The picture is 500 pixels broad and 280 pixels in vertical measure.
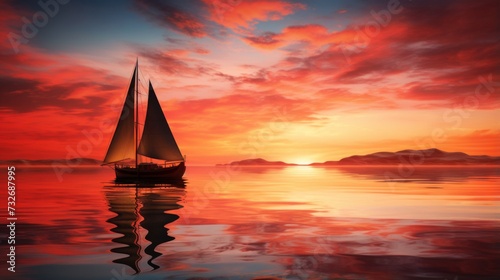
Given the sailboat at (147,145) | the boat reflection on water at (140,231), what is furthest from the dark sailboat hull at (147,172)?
the boat reflection on water at (140,231)

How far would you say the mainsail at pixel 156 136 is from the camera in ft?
227

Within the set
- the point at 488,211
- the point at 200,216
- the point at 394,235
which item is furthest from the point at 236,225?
the point at 488,211

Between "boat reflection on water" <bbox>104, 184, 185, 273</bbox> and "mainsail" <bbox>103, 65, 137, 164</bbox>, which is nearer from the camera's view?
"boat reflection on water" <bbox>104, 184, 185, 273</bbox>

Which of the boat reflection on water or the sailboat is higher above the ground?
the sailboat

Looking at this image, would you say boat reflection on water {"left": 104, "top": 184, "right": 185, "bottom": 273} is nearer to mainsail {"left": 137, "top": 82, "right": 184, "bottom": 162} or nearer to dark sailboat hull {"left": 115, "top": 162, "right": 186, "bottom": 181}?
mainsail {"left": 137, "top": 82, "right": 184, "bottom": 162}

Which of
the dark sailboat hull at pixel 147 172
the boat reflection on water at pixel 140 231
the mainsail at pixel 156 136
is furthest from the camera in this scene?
the dark sailboat hull at pixel 147 172

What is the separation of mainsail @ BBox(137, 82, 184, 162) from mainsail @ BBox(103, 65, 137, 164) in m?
1.95

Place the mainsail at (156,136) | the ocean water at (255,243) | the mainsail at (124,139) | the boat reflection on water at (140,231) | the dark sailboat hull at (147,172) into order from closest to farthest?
the ocean water at (255,243) → the boat reflection on water at (140,231) → the mainsail at (156,136) → the mainsail at (124,139) → the dark sailboat hull at (147,172)

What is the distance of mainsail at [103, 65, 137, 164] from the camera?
69312mm

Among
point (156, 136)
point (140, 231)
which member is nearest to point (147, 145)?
point (156, 136)

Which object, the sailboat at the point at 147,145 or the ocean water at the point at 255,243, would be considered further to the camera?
the sailboat at the point at 147,145

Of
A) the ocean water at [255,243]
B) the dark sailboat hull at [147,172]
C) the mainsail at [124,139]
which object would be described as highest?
the mainsail at [124,139]

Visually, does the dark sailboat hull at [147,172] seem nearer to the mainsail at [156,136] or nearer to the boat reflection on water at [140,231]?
the mainsail at [156,136]

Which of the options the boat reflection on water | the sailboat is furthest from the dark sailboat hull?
the boat reflection on water
